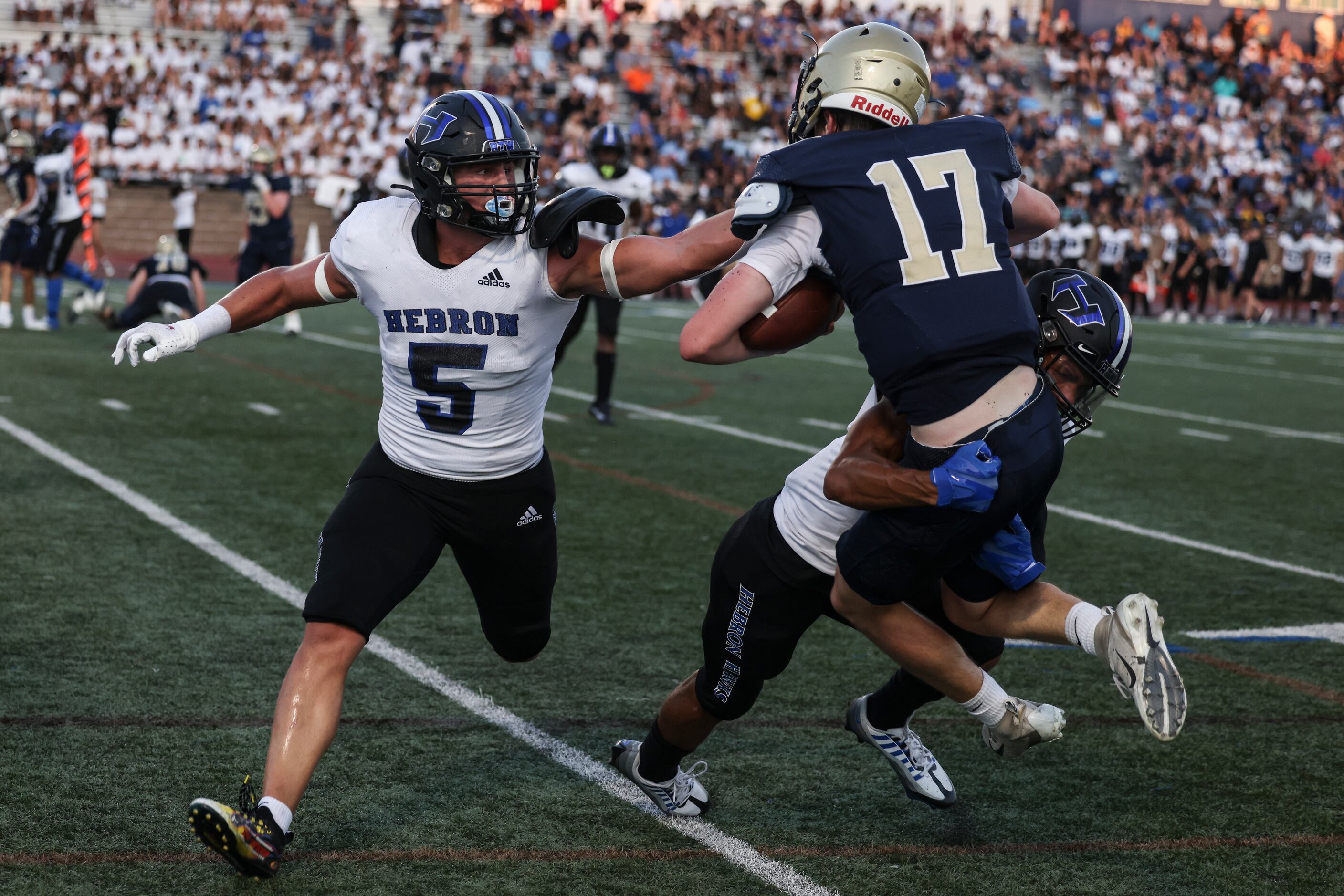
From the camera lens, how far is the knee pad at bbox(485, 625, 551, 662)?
153 inches

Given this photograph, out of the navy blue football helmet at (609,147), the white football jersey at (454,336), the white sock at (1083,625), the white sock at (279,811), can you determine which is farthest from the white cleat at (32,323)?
the white sock at (1083,625)

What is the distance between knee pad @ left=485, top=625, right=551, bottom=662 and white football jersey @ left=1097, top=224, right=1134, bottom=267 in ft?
75.3

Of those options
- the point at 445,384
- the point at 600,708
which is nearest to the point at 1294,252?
the point at 600,708

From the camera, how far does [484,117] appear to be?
137 inches

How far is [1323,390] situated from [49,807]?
44.0 feet

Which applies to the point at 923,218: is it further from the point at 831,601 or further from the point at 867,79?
the point at 831,601

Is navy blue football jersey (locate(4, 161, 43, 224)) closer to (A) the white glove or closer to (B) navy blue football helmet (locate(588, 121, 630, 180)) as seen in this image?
(B) navy blue football helmet (locate(588, 121, 630, 180))

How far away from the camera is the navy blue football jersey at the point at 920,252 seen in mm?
3014

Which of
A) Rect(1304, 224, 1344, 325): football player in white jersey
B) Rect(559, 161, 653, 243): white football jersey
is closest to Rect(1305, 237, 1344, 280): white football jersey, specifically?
Rect(1304, 224, 1344, 325): football player in white jersey

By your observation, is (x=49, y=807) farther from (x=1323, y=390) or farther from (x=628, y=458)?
(x=1323, y=390)

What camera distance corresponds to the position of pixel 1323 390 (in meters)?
14.3

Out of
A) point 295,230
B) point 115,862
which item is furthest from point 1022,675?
point 295,230

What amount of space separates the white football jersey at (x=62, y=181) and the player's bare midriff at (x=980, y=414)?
13.0 meters

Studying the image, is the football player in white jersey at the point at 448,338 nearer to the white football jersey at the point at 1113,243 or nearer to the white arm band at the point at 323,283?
the white arm band at the point at 323,283
